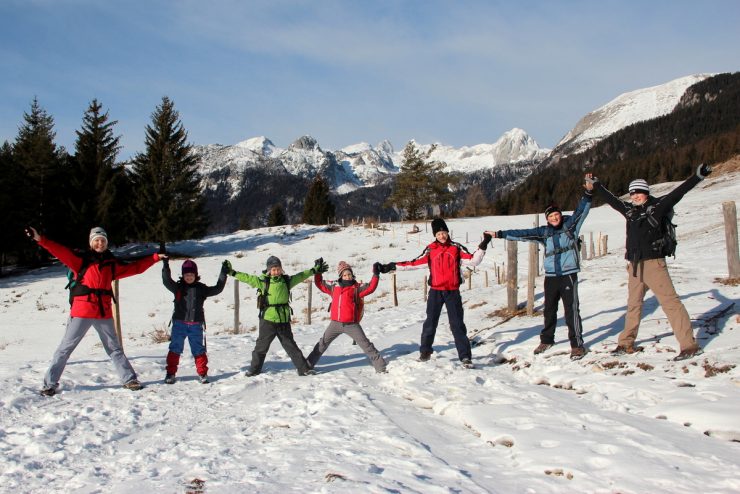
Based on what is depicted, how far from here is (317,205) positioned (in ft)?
232

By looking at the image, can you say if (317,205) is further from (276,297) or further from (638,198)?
(638,198)

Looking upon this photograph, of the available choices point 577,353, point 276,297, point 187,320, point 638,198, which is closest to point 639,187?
point 638,198

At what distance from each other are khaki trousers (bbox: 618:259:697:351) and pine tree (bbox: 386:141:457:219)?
2042 inches

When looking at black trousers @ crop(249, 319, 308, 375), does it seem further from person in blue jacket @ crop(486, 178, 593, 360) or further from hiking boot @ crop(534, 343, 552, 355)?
hiking boot @ crop(534, 343, 552, 355)

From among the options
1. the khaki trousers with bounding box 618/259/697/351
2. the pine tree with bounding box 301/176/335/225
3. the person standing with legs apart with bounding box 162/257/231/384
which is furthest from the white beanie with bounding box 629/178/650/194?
the pine tree with bounding box 301/176/335/225

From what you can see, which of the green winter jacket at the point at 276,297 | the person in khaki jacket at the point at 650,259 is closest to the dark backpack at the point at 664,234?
the person in khaki jacket at the point at 650,259

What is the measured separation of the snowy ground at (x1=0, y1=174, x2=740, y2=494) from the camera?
3643mm

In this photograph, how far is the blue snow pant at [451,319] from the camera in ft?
25.1

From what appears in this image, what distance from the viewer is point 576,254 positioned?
299 inches

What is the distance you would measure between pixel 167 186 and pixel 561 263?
35.3 metres

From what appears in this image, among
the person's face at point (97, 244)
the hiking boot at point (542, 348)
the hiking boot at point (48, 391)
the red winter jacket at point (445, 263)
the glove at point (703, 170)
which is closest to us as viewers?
the glove at point (703, 170)

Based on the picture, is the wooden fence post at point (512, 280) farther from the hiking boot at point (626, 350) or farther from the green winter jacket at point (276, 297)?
the green winter jacket at point (276, 297)

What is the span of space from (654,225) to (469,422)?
12.0ft

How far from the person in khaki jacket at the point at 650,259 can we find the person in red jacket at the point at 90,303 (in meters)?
6.59
